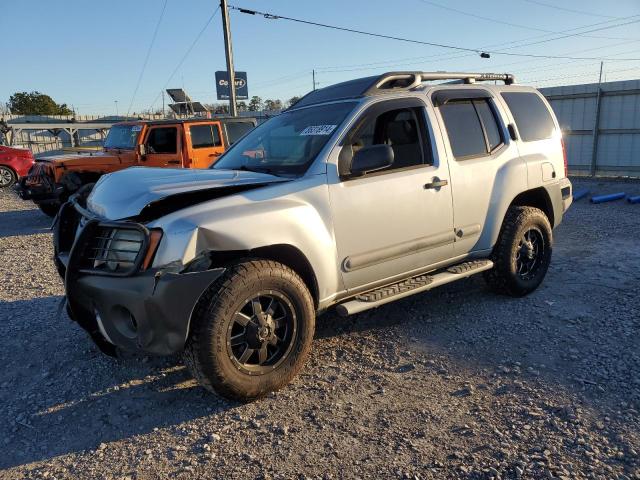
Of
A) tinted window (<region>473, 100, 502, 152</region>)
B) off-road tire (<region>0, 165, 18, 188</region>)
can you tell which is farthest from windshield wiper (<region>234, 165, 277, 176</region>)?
off-road tire (<region>0, 165, 18, 188</region>)

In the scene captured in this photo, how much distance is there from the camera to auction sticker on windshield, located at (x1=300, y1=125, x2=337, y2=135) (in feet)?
12.0

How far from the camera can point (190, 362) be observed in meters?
2.93

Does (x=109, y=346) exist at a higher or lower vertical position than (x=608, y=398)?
higher

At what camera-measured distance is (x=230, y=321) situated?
9.63 feet

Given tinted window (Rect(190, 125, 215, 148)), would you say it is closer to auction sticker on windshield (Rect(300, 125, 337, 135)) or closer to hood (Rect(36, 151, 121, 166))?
hood (Rect(36, 151, 121, 166))

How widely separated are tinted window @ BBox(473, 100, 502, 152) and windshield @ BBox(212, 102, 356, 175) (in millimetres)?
1417

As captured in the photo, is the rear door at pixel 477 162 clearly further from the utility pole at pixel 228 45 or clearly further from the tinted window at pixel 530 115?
the utility pole at pixel 228 45

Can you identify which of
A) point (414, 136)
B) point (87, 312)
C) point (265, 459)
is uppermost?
point (414, 136)

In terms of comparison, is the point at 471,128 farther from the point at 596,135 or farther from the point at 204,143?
the point at 596,135

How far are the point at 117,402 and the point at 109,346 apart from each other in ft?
1.20

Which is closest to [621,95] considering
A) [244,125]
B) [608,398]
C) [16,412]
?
[244,125]

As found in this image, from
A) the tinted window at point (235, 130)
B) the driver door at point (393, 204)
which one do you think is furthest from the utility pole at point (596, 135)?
the driver door at point (393, 204)

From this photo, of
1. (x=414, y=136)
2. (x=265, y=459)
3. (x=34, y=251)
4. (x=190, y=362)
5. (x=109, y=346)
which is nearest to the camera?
(x=265, y=459)

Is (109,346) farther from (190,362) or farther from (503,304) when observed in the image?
(503,304)
